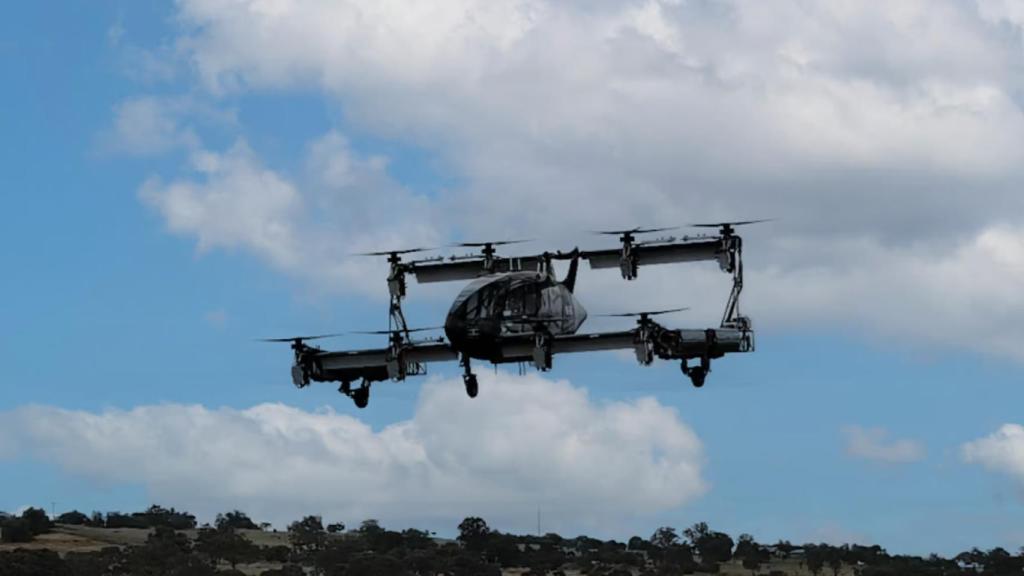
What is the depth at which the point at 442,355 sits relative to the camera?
236 ft

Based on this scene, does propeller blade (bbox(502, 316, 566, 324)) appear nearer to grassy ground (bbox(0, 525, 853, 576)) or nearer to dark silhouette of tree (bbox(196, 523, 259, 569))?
grassy ground (bbox(0, 525, 853, 576))

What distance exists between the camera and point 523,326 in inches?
2783

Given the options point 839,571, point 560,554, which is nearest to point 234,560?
point 560,554

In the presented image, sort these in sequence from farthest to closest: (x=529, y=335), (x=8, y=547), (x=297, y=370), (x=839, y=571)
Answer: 1. (x=839, y=571)
2. (x=8, y=547)
3. (x=297, y=370)
4. (x=529, y=335)

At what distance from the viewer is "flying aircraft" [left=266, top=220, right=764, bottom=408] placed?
228 feet

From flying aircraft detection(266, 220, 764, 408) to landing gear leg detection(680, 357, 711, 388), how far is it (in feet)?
0.12

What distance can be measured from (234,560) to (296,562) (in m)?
6.65

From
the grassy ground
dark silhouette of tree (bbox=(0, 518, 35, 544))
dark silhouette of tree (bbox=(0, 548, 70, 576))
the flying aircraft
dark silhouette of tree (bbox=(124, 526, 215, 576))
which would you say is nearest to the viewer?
the flying aircraft

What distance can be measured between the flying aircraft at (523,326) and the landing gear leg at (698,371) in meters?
0.04

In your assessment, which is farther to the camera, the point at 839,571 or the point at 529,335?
the point at 839,571

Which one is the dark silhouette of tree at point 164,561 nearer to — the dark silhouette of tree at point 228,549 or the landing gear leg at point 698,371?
the dark silhouette of tree at point 228,549

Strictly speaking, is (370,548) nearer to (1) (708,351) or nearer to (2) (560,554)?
(2) (560,554)

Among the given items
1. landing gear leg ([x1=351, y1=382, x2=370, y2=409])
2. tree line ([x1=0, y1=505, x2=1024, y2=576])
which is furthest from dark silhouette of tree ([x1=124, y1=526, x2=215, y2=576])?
landing gear leg ([x1=351, y1=382, x2=370, y2=409])

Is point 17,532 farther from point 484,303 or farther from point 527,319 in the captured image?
point 484,303
